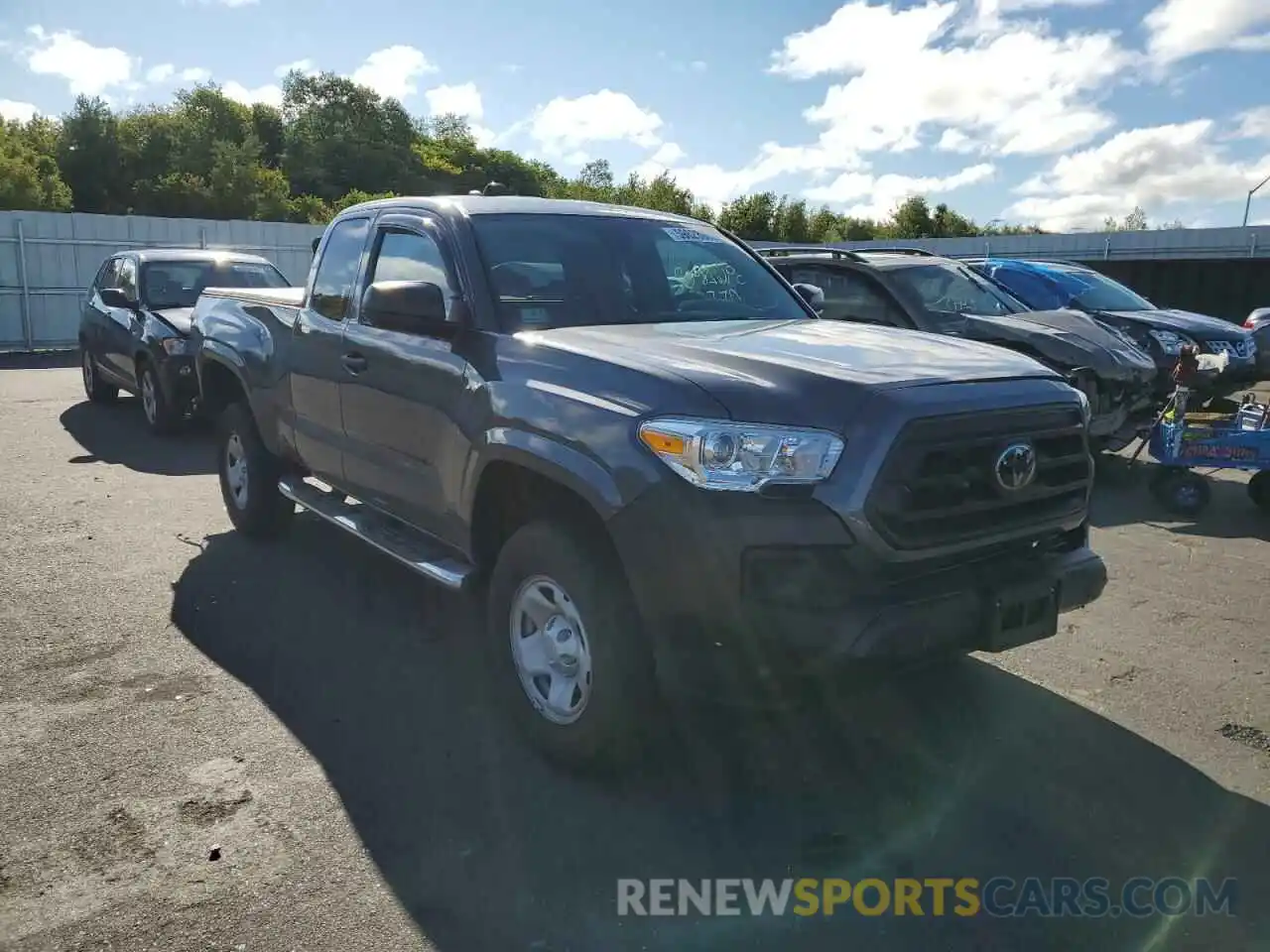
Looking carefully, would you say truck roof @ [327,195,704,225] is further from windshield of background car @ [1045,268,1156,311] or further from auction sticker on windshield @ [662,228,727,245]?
windshield of background car @ [1045,268,1156,311]

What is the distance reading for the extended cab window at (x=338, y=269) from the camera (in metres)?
5.11

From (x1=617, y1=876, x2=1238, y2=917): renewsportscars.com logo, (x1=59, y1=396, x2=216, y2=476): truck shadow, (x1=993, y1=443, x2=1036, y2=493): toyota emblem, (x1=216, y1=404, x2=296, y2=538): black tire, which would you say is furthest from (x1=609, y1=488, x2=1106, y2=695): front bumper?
(x1=59, y1=396, x2=216, y2=476): truck shadow

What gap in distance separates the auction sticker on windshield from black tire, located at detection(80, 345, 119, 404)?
9659 millimetres

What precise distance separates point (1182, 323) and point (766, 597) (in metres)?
10.8

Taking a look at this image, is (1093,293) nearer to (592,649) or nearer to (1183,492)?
(1183,492)

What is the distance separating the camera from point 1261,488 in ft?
24.8

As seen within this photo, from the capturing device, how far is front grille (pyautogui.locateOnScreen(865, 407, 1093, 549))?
9.85 ft

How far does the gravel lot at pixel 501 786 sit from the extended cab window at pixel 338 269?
1.54 metres

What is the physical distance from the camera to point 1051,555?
3.53 meters

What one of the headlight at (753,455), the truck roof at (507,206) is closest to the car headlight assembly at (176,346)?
the truck roof at (507,206)

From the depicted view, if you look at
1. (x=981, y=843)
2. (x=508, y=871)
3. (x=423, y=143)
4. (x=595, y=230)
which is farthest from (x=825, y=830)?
(x=423, y=143)

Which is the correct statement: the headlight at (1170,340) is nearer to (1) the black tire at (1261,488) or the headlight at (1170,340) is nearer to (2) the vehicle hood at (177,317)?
(1) the black tire at (1261,488)

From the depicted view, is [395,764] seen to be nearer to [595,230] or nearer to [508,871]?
[508,871]

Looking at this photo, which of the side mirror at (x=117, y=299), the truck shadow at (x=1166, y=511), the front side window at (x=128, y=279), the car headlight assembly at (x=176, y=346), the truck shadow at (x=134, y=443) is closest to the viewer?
the truck shadow at (x=1166, y=511)
